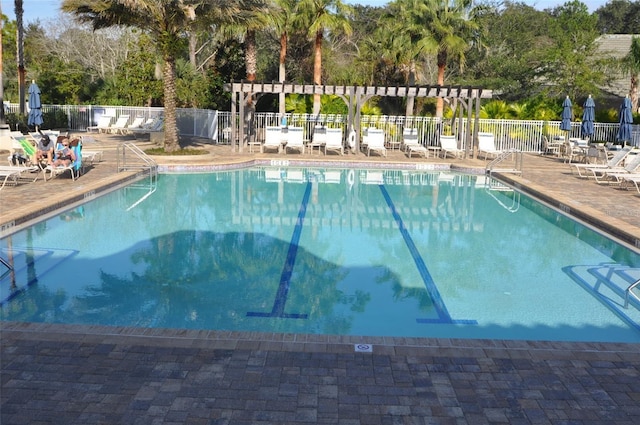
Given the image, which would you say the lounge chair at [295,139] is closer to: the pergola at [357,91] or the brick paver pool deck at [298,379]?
the pergola at [357,91]

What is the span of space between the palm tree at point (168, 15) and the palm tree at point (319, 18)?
278 inches

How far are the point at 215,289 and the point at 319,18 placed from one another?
790 inches

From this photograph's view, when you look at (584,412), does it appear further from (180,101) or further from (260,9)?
(180,101)

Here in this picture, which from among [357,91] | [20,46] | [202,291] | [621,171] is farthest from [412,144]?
[202,291]

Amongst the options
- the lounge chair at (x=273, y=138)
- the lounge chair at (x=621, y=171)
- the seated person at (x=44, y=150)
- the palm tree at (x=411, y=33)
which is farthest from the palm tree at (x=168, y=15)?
the lounge chair at (x=621, y=171)

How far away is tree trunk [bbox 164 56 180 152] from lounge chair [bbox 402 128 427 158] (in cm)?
730

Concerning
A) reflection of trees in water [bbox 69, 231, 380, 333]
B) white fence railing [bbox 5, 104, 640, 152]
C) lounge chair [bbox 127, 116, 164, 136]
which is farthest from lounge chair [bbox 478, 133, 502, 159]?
reflection of trees in water [bbox 69, 231, 380, 333]

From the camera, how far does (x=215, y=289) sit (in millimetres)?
7414

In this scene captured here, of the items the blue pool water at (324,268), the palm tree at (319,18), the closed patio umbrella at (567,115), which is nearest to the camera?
the blue pool water at (324,268)

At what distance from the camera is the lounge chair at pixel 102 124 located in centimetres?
2686

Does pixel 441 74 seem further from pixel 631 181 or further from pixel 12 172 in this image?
pixel 12 172

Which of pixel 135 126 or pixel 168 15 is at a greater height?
pixel 168 15

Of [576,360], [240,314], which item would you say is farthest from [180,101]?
[576,360]

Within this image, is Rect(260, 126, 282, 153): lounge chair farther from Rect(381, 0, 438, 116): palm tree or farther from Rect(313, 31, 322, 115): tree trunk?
Rect(381, 0, 438, 116): palm tree
